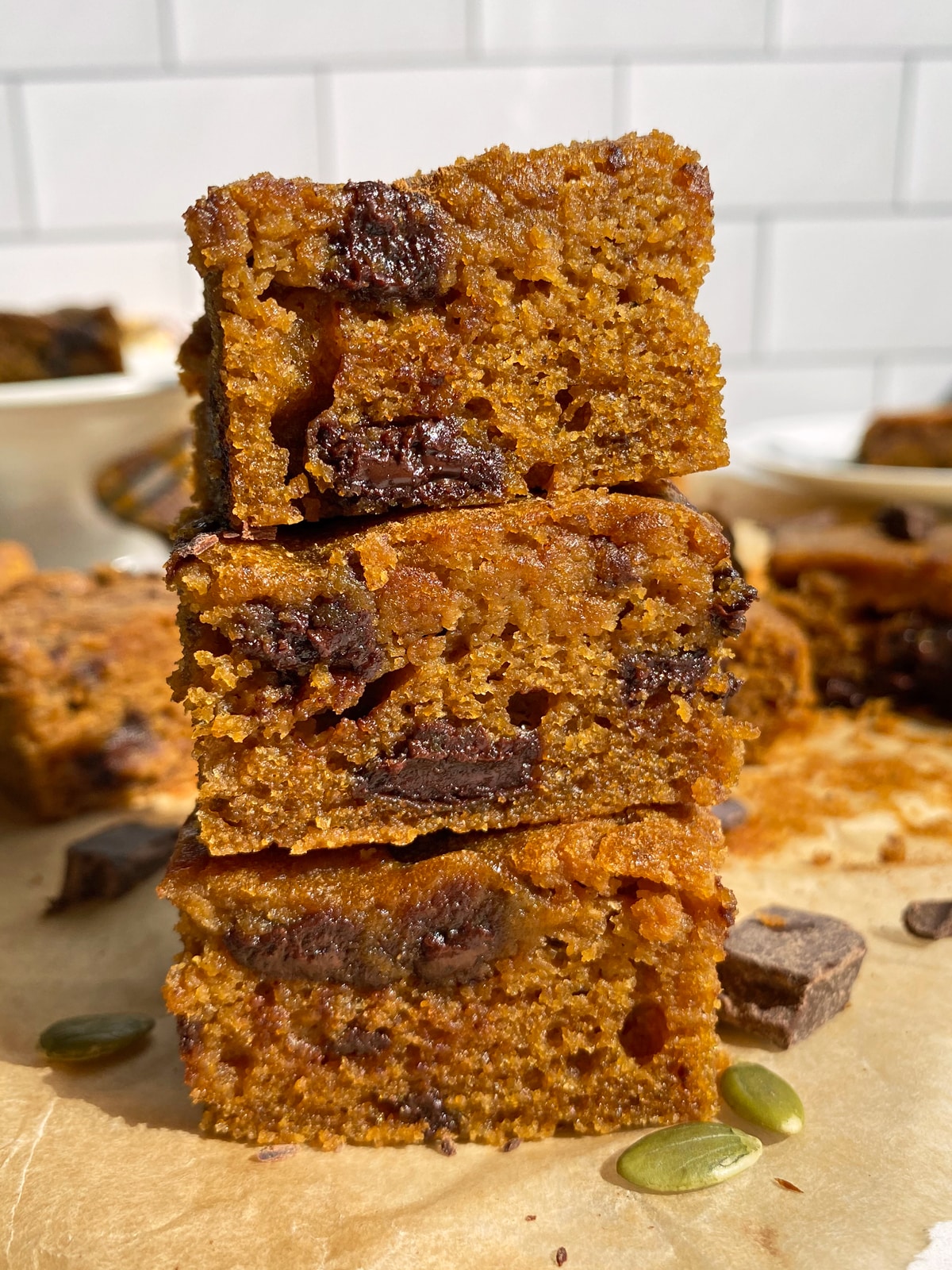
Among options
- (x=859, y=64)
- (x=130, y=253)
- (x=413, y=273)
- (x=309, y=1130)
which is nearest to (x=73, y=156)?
(x=130, y=253)

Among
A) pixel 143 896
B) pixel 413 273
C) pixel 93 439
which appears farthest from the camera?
pixel 93 439

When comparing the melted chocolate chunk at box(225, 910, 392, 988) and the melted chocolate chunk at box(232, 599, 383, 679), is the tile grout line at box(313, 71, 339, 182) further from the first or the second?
the melted chocolate chunk at box(225, 910, 392, 988)

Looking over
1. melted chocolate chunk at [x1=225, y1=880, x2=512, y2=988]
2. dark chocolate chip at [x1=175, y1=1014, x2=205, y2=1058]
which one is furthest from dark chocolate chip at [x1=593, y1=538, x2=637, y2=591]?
Result: dark chocolate chip at [x1=175, y1=1014, x2=205, y2=1058]

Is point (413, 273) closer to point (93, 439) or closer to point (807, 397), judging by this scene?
point (93, 439)

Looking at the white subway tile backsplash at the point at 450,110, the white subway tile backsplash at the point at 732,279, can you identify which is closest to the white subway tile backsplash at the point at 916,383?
the white subway tile backsplash at the point at 732,279

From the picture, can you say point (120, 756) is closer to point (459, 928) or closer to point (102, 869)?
point (102, 869)

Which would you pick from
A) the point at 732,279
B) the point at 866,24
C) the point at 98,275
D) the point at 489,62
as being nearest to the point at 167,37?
the point at 98,275
